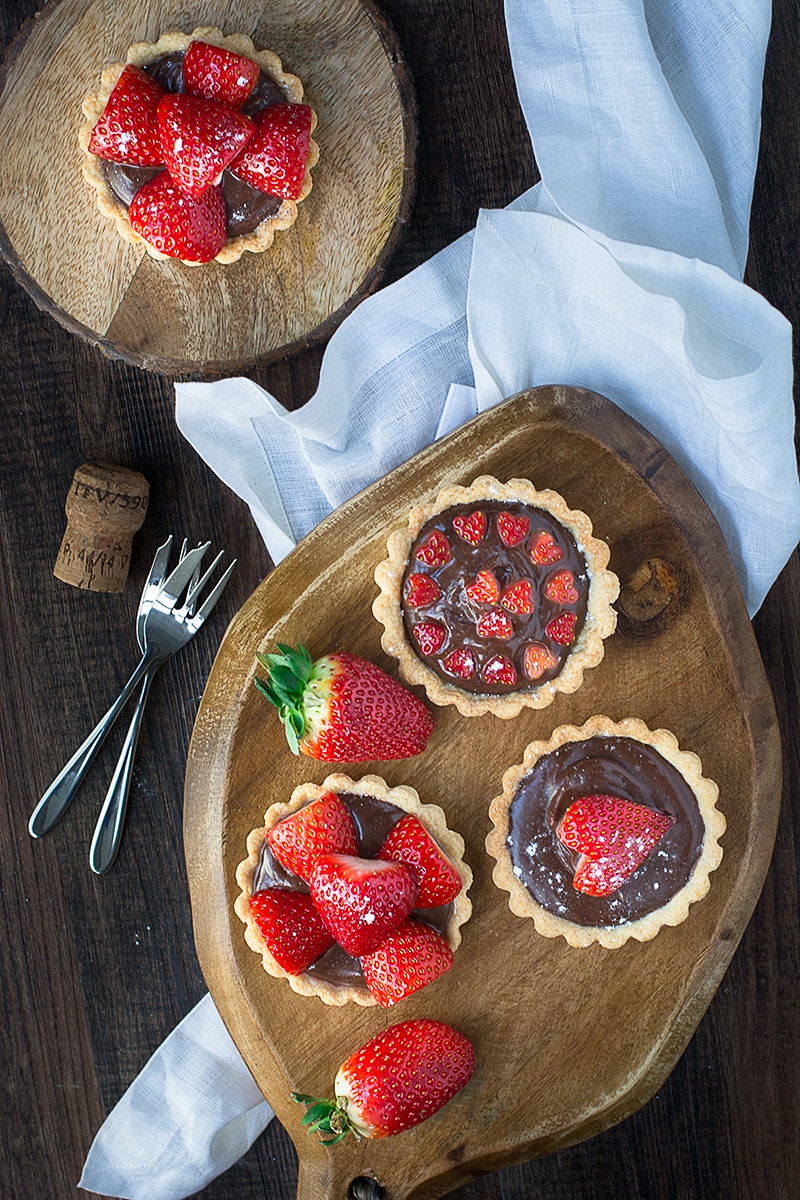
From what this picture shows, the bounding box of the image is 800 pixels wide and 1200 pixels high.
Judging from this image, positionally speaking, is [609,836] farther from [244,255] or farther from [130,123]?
[130,123]

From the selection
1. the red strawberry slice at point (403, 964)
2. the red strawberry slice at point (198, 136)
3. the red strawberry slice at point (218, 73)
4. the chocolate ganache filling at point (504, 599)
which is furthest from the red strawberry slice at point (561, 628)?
the red strawberry slice at point (218, 73)

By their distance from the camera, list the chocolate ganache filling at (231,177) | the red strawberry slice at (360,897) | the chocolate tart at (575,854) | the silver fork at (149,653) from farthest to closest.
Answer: the silver fork at (149,653), the chocolate ganache filling at (231,177), the chocolate tart at (575,854), the red strawberry slice at (360,897)

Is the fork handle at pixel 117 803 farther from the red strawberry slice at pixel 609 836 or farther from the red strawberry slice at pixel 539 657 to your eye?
the red strawberry slice at pixel 609 836

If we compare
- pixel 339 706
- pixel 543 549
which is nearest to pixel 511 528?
pixel 543 549

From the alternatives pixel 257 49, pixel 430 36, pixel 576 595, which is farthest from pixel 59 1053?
pixel 430 36

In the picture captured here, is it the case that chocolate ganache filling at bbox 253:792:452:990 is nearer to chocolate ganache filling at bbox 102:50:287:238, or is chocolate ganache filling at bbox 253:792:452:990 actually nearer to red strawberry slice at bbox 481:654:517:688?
red strawberry slice at bbox 481:654:517:688

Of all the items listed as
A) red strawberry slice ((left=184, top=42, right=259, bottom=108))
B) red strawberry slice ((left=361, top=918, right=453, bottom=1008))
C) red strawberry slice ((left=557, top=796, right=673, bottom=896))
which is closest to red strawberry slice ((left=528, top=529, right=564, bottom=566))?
red strawberry slice ((left=557, top=796, right=673, bottom=896))

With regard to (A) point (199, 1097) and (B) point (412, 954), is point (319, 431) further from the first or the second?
(A) point (199, 1097)
